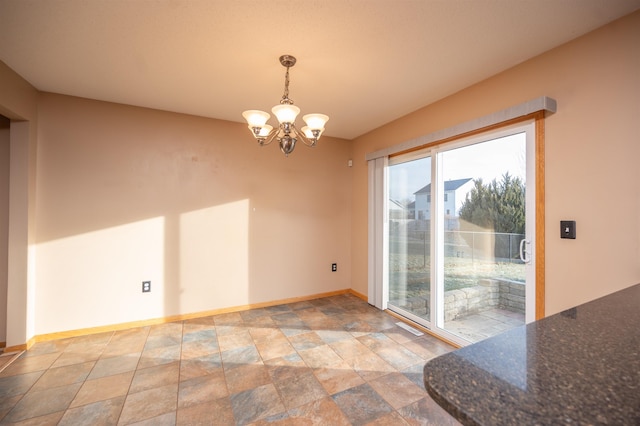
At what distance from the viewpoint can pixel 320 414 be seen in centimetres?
172

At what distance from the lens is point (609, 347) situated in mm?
674

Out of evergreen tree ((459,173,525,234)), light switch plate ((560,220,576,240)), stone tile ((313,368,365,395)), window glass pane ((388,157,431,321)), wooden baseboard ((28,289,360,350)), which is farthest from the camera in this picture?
window glass pane ((388,157,431,321))

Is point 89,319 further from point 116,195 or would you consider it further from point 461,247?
point 461,247

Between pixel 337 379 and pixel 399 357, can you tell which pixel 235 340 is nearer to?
pixel 337 379

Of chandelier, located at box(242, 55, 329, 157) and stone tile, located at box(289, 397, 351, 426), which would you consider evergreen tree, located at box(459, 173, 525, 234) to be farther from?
stone tile, located at box(289, 397, 351, 426)

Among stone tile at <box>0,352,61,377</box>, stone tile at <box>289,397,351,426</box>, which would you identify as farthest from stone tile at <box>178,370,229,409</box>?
stone tile at <box>0,352,61,377</box>

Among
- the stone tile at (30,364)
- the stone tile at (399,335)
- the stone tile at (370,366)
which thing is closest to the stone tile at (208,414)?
the stone tile at (370,366)

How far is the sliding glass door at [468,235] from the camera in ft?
7.23

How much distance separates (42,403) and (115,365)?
1.58ft

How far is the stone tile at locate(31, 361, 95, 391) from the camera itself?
203 cm

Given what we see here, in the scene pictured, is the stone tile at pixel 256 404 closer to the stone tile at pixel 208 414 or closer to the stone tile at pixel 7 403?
the stone tile at pixel 208 414

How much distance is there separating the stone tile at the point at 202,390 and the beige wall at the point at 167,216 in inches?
54.4

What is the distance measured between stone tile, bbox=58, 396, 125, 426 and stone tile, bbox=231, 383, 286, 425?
2.35 feet

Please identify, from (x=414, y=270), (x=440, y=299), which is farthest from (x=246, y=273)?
(x=440, y=299)
